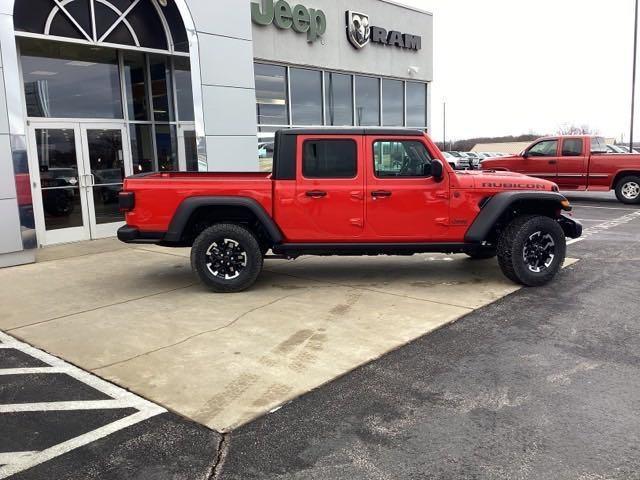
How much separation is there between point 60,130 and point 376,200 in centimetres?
679

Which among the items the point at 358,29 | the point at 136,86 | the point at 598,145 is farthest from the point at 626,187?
the point at 136,86

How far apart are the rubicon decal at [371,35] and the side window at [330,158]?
34.8 feet

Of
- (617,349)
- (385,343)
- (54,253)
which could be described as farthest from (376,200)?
(54,253)

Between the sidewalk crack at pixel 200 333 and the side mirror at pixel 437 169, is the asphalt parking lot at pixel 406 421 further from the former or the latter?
the side mirror at pixel 437 169

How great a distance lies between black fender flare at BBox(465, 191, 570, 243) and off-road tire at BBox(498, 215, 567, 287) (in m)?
0.24

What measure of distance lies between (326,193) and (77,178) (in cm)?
622

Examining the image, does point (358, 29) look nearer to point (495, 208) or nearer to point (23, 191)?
point (23, 191)

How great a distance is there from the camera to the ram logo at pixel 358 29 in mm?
16078

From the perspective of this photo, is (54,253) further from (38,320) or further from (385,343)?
(385,343)

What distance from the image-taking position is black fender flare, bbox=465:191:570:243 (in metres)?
6.52

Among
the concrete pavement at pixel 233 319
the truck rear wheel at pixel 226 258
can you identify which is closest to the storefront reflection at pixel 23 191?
the concrete pavement at pixel 233 319

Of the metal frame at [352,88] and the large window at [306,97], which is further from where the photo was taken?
the large window at [306,97]

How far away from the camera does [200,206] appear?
6438 mm

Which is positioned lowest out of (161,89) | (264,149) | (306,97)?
(264,149)
